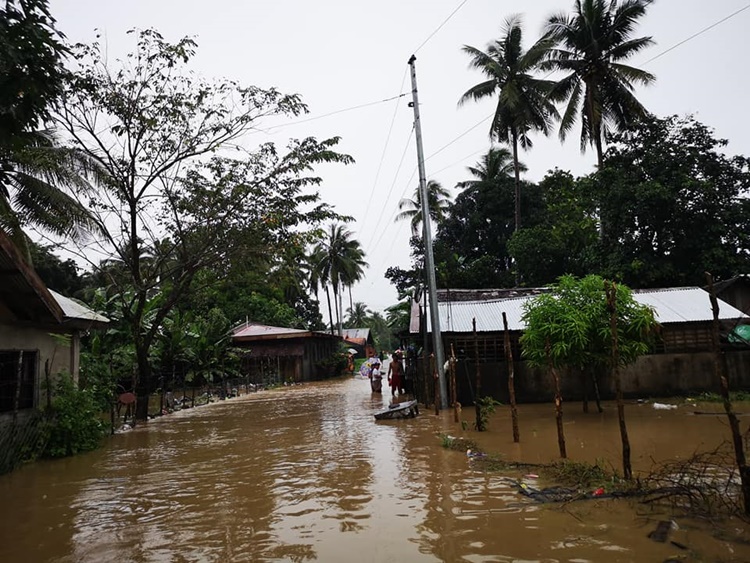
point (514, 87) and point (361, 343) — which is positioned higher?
point (514, 87)

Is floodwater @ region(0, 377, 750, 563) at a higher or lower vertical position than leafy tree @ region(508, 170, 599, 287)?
lower

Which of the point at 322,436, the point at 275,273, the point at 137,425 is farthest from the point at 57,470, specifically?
the point at 275,273

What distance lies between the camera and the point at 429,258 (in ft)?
51.9

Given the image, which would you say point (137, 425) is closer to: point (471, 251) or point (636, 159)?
point (636, 159)

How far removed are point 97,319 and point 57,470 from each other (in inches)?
143

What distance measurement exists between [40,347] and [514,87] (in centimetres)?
2513

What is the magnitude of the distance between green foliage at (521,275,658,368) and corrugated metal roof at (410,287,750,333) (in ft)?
10.8

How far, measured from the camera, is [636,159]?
77.5ft

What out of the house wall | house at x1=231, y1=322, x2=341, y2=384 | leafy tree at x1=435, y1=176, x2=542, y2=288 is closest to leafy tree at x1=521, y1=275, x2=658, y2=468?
the house wall

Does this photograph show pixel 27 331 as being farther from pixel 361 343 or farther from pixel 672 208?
pixel 361 343

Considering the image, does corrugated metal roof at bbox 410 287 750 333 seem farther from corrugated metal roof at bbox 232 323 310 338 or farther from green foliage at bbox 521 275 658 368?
corrugated metal roof at bbox 232 323 310 338

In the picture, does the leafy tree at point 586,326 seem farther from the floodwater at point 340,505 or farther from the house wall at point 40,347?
the house wall at point 40,347

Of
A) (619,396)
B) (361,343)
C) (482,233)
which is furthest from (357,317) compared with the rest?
(619,396)

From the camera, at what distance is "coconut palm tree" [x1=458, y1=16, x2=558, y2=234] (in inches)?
1142
